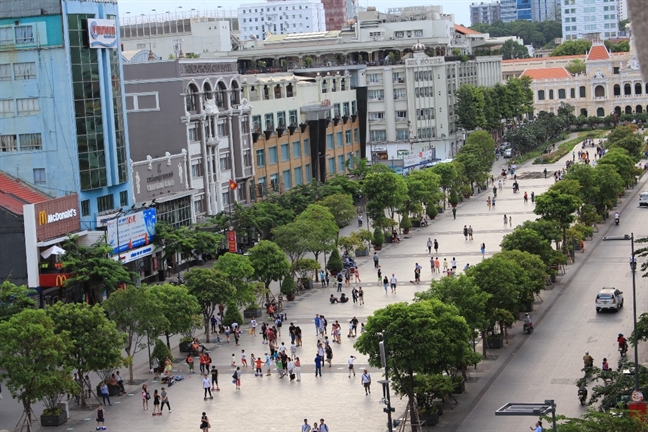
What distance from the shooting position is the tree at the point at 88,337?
47.9 meters

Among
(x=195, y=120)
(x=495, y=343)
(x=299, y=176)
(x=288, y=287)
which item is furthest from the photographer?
(x=299, y=176)

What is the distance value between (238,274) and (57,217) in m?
11.4

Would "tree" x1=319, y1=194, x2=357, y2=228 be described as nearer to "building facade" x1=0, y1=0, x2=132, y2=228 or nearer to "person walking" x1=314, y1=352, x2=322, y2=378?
"building facade" x1=0, y1=0, x2=132, y2=228

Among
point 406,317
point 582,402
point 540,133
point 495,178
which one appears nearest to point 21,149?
point 406,317

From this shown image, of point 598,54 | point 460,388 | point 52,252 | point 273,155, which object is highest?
point 598,54

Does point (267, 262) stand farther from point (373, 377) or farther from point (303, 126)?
point (303, 126)

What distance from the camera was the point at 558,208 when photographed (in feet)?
263

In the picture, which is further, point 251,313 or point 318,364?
point 251,313

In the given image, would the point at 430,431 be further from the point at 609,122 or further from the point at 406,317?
the point at 609,122

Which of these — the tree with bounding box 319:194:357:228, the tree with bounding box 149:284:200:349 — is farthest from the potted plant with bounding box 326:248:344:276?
the tree with bounding box 149:284:200:349

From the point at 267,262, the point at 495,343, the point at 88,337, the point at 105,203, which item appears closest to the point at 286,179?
the point at 105,203

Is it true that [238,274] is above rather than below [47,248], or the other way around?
below

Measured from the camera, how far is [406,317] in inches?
1706

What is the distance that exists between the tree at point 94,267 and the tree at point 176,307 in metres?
8.11
